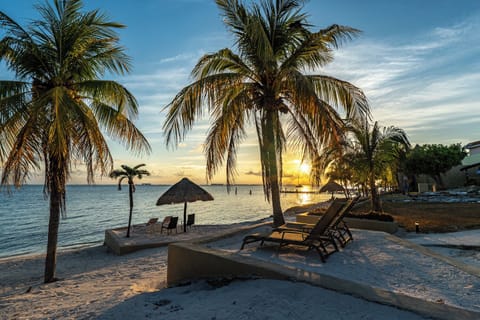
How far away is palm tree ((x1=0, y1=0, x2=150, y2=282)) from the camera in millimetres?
5905

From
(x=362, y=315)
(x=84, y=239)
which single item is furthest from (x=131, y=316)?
(x=84, y=239)

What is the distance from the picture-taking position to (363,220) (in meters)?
9.45

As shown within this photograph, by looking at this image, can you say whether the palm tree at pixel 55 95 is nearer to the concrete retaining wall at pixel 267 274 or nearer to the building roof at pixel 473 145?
the concrete retaining wall at pixel 267 274

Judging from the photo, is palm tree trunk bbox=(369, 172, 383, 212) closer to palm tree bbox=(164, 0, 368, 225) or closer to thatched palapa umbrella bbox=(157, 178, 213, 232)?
palm tree bbox=(164, 0, 368, 225)

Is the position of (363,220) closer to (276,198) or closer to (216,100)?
(276,198)

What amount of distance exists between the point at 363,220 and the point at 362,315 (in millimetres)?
7277

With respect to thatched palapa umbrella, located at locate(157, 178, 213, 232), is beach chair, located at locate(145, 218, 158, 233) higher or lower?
lower

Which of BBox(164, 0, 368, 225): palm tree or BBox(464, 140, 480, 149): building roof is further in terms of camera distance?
BBox(464, 140, 480, 149): building roof

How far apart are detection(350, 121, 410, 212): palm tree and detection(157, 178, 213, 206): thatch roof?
6960 millimetres

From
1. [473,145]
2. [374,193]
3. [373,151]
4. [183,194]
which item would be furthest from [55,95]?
[473,145]

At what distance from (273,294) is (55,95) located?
209 inches

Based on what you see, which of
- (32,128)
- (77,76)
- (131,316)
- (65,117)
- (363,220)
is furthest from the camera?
(363,220)

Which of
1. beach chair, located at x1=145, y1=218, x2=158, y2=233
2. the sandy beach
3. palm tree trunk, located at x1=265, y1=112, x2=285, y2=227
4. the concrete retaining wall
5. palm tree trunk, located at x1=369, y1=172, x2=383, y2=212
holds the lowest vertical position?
beach chair, located at x1=145, y1=218, x2=158, y2=233

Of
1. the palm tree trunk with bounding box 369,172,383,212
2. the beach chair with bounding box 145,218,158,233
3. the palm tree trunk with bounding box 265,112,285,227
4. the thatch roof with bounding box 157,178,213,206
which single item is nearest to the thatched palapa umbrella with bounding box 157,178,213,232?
the thatch roof with bounding box 157,178,213,206
